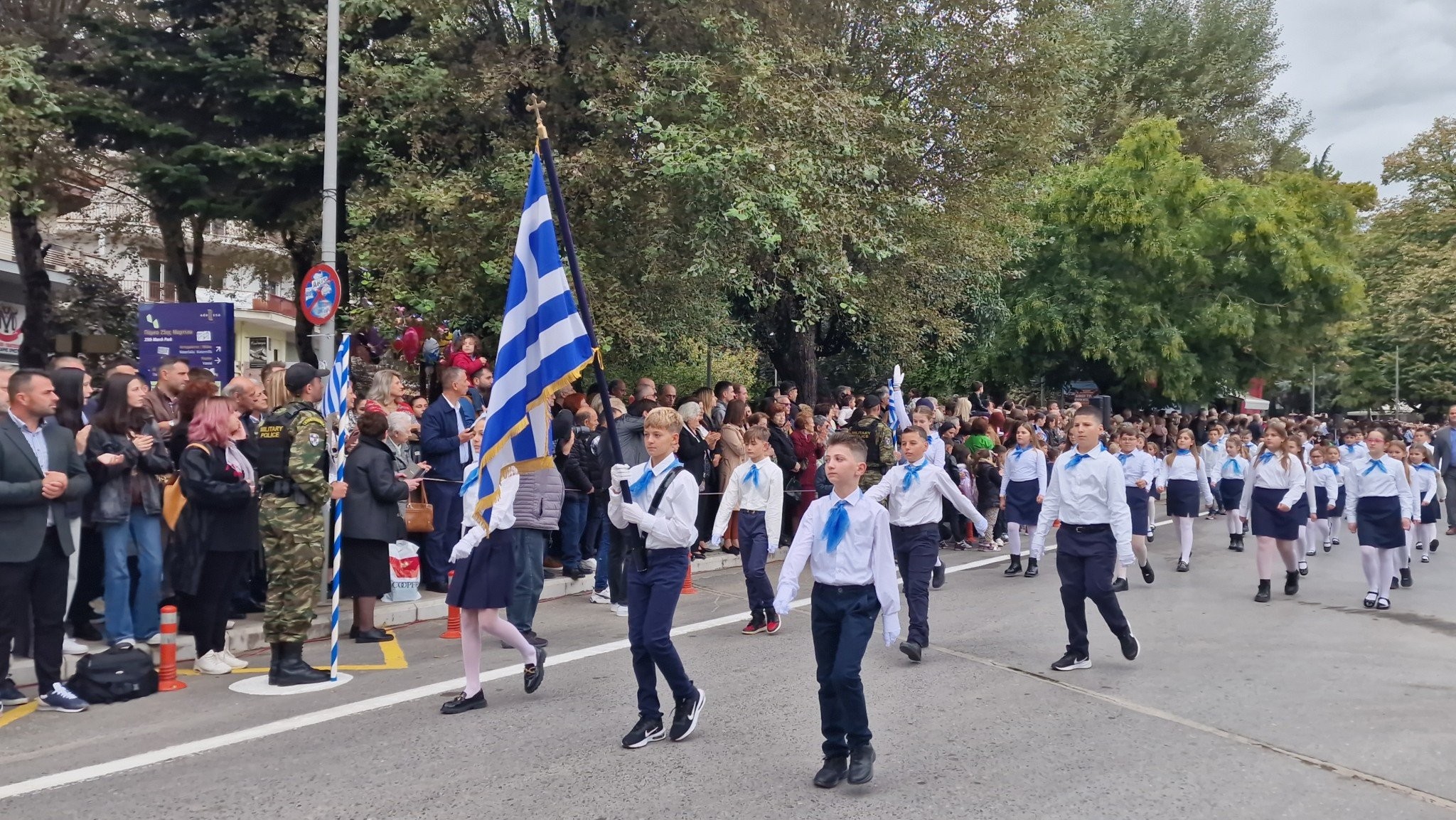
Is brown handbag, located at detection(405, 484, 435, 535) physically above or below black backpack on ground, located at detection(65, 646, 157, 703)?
above

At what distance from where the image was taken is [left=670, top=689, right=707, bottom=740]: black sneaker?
20.6 feet

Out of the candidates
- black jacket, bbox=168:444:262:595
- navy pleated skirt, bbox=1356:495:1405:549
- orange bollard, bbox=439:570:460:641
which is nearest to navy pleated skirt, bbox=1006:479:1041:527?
navy pleated skirt, bbox=1356:495:1405:549

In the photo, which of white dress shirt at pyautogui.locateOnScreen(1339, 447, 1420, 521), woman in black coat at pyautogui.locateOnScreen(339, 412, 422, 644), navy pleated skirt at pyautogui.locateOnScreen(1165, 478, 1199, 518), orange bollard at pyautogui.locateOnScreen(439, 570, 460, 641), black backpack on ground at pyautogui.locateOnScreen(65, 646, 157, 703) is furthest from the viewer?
navy pleated skirt at pyautogui.locateOnScreen(1165, 478, 1199, 518)

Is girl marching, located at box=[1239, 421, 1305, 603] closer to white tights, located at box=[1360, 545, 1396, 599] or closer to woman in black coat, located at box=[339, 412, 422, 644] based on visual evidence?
white tights, located at box=[1360, 545, 1396, 599]

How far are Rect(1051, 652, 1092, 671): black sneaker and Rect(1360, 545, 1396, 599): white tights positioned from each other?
16.4 ft

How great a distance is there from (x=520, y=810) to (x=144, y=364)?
37.6 feet

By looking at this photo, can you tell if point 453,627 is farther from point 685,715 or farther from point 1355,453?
point 1355,453

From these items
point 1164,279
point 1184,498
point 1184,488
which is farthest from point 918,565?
point 1164,279

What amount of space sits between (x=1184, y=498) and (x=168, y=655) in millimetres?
12223

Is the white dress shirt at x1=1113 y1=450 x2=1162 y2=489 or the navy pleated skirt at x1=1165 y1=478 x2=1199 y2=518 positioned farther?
the navy pleated skirt at x1=1165 y1=478 x2=1199 y2=518

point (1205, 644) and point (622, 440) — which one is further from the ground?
point (622, 440)

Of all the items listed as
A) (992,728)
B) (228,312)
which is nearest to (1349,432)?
(992,728)

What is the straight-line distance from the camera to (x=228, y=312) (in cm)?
1455

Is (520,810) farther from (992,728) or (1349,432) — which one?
(1349,432)
